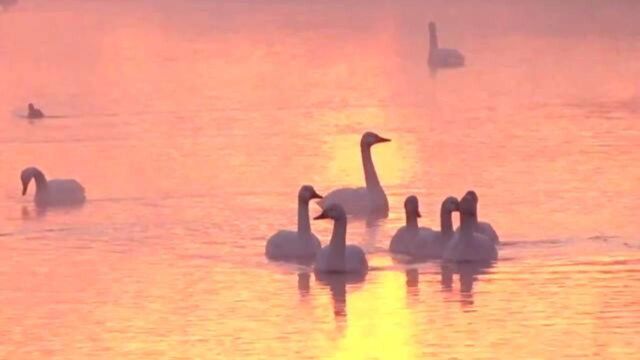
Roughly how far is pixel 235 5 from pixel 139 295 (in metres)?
49.8

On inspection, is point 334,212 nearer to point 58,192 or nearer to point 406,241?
point 406,241

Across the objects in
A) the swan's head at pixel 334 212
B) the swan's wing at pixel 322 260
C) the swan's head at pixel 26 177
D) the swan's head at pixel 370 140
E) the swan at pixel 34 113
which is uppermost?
the swan at pixel 34 113

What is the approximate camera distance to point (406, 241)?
753 inches

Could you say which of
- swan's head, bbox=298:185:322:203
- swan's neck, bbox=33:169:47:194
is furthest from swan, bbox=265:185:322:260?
swan's neck, bbox=33:169:47:194

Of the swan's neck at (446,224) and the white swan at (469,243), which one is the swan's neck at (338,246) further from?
the swan's neck at (446,224)

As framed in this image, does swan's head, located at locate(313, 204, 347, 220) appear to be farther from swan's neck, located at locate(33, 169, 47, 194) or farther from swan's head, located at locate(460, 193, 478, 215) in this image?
swan's neck, located at locate(33, 169, 47, 194)

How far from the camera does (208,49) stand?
4816 centimetres

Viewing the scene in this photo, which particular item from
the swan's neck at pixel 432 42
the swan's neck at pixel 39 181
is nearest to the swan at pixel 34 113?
the swan's neck at pixel 39 181

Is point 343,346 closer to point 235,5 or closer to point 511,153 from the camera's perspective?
point 511,153

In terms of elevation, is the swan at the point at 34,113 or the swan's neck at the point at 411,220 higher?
the swan at the point at 34,113

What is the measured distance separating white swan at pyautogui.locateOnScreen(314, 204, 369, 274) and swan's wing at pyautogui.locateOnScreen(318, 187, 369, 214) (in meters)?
3.24

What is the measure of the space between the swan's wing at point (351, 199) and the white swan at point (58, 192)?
2302 millimetres

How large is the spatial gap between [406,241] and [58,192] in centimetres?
478

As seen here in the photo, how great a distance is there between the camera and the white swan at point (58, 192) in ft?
74.6
